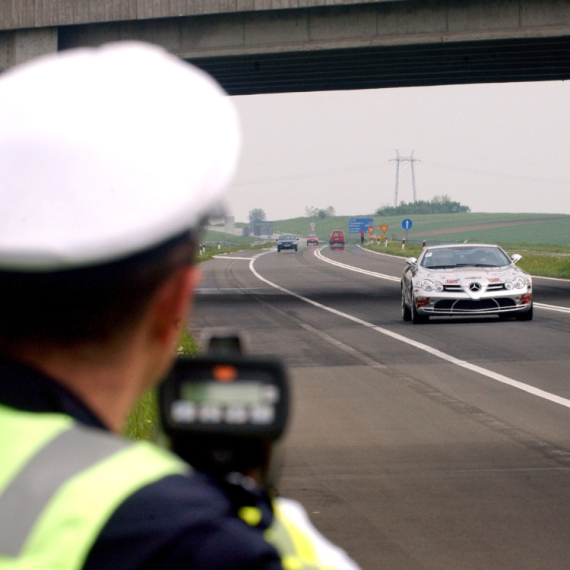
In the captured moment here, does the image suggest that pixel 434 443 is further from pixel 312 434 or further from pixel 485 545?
pixel 485 545

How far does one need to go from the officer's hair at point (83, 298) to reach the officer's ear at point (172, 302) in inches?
0.7

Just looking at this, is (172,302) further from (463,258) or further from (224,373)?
(463,258)

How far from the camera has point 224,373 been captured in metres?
1.28

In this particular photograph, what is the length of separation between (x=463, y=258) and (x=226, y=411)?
19992mm

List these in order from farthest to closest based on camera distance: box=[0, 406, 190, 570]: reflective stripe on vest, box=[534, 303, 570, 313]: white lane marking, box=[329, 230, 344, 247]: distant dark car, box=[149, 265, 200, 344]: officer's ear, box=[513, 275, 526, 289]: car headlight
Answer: box=[329, 230, 344, 247]: distant dark car → box=[534, 303, 570, 313]: white lane marking → box=[513, 275, 526, 289]: car headlight → box=[149, 265, 200, 344]: officer's ear → box=[0, 406, 190, 570]: reflective stripe on vest

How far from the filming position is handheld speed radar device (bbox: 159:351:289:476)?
48.8 inches

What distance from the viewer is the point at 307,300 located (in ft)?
91.5

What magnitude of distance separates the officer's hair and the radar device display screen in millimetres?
94

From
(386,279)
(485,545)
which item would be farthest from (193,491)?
(386,279)

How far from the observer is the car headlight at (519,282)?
19661 mm

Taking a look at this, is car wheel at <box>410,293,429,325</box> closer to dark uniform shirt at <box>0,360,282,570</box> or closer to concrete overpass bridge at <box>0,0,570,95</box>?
concrete overpass bridge at <box>0,0,570,95</box>

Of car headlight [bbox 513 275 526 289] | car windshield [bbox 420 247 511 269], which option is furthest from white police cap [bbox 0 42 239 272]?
car windshield [bbox 420 247 511 269]

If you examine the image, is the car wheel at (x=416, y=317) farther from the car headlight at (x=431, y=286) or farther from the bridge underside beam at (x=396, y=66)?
the bridge underside beam at (x=396, y=66)

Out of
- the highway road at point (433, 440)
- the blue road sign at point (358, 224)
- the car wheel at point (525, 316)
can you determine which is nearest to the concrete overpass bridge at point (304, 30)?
the car wheel at point (525, 316)
